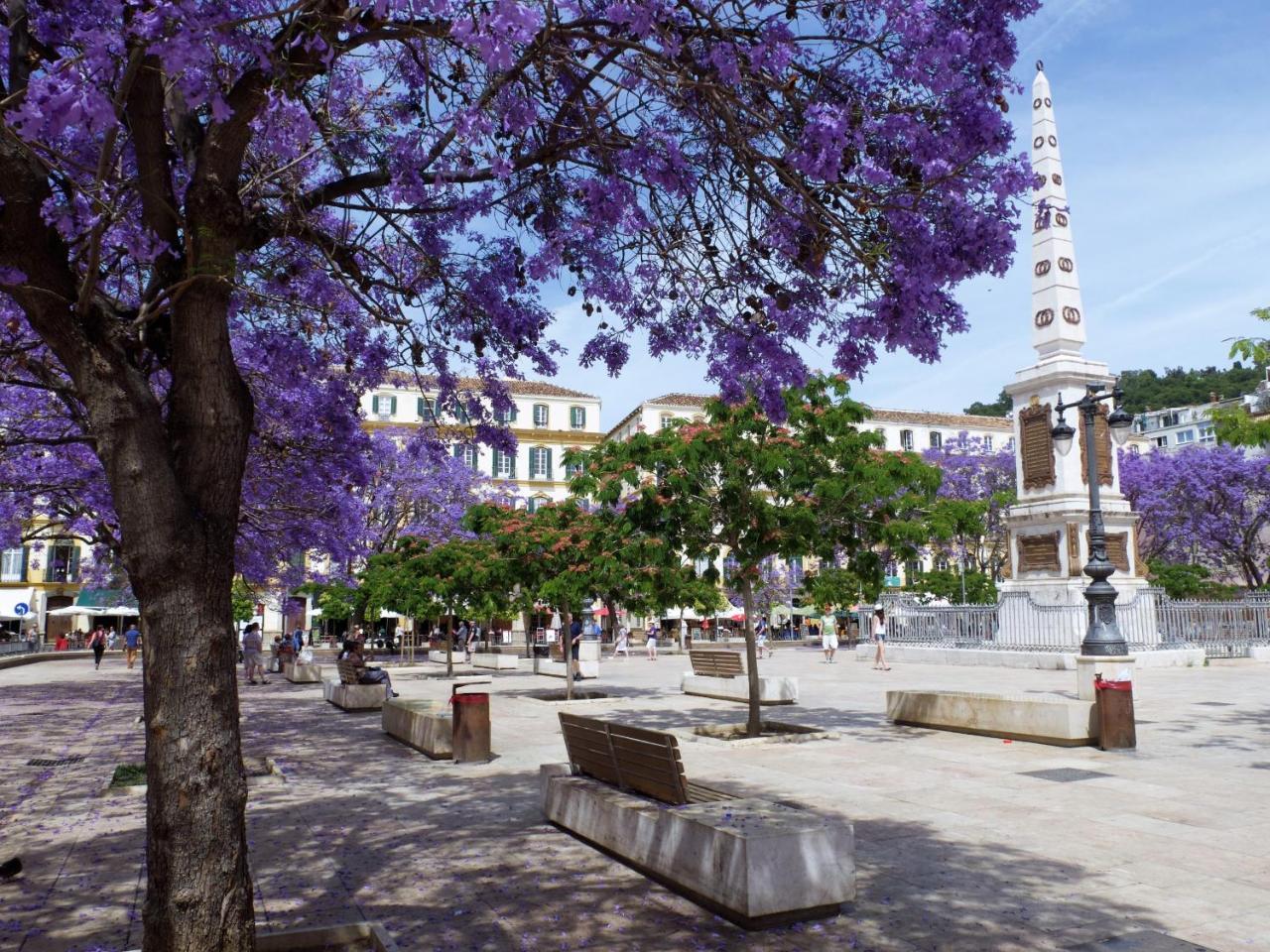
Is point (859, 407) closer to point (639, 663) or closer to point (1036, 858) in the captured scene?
point (1036, 858)

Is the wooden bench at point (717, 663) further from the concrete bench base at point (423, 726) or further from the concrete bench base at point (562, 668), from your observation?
the concrete bench base at point (423, 726)

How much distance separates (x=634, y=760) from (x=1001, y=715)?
7079 mm

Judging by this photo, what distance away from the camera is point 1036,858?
618 centimetres

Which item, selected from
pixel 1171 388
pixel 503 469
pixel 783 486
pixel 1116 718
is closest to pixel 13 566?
Result: pixel 503 469

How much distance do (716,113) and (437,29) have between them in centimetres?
166

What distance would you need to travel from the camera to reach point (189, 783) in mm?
3826

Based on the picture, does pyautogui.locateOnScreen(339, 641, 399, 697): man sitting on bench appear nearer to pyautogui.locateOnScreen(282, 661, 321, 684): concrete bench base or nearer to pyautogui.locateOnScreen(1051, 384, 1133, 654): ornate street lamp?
pyautogui.locateOnScreen(282, 661, 321, 684): concrete bench base

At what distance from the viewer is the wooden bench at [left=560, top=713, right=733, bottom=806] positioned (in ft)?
19.7

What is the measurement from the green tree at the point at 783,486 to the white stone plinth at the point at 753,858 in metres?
6.09

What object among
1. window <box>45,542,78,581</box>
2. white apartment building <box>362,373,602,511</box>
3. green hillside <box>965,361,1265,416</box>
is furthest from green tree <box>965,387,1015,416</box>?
window <box>45,542,78,581</box>

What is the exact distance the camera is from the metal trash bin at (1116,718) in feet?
35.0

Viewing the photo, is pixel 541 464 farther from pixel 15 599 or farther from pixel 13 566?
pixel 13 566

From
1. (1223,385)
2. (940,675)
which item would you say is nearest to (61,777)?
(940,675)

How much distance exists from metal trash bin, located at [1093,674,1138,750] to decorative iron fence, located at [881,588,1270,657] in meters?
12.8
